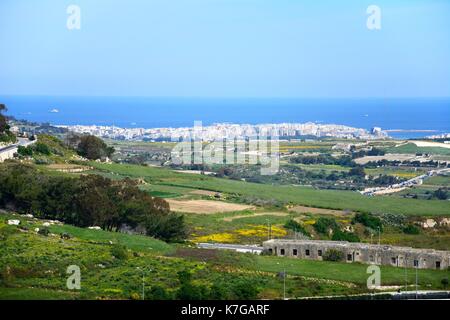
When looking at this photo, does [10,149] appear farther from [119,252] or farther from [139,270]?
[139,270]

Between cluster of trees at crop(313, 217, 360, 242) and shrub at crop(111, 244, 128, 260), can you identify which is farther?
cluster of trees at crop(313, 217, 360, 242)

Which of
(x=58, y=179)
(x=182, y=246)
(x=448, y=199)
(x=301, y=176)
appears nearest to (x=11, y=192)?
(x=58, y=179)

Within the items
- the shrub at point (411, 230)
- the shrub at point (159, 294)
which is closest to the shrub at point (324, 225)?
the shrub at point (411, 230)

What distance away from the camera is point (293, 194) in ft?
150

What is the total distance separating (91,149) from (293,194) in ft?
38.7

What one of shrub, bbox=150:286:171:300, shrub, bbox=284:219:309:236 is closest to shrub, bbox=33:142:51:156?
shrub, bbox=284:219:309:236

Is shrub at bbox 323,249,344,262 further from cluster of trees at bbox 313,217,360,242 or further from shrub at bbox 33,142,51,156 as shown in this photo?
shrub at bbox 33,142,51,156

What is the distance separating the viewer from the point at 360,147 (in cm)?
7912

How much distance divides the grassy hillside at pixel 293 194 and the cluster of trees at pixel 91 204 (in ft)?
37.3

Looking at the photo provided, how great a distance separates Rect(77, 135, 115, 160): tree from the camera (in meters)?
50.6

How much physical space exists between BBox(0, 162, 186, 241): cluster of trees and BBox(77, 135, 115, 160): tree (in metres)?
18.2

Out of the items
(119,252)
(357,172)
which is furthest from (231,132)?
(119,252)
